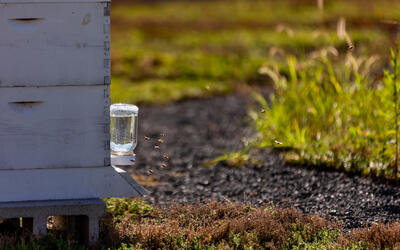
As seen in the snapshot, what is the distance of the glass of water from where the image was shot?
5.00m

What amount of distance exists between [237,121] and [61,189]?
6023 millimetres

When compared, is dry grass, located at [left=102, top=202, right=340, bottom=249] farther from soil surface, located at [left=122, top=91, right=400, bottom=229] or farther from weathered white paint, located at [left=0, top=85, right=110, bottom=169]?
weathered white paint, located at [left=0, top=85, right=110, bottom=169]

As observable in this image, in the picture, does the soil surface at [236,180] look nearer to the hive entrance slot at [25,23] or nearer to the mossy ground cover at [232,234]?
the mossy ground cover at [232,234]

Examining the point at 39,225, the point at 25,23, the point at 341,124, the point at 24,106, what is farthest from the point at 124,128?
the point at 341,124

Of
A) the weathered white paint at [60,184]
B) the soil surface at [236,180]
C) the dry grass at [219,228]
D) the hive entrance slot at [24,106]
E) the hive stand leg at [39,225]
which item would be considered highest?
the hive entrance slot at [24,106]

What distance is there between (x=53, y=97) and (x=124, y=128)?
0.85m

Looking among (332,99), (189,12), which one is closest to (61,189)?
(332,99)

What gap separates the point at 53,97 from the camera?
4.41 metres

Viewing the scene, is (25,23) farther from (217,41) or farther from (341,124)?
(217,41)

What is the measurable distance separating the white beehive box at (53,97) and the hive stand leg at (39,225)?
160 millimetres

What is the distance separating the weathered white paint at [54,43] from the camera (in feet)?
A: 14.3

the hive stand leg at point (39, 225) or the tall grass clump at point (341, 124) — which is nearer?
the hive stand leg at point (39, 225)

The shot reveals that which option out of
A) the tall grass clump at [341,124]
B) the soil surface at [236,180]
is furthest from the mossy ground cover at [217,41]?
the soil surface at [236,180]

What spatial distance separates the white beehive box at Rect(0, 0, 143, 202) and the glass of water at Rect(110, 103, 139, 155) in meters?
0.50
